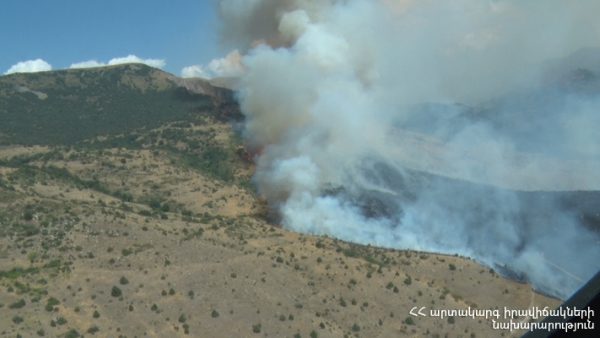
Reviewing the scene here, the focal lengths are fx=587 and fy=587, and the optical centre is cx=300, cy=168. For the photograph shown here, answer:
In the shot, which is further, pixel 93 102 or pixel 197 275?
pixel 93 102

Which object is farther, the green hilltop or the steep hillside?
the green hilltop

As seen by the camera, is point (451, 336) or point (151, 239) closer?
point (451, 336)

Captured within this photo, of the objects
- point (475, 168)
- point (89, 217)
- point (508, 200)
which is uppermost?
point (475, 168)

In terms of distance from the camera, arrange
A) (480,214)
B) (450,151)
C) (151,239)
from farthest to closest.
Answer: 1. (450,151)
2. (480,214)
3. (151,239)

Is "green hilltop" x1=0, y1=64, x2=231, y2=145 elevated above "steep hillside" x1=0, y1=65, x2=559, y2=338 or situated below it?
above

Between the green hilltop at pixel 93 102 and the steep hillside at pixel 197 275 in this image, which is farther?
the green hilltop at pixel 93 102

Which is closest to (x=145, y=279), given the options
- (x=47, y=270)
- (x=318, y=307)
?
(x=47, y=270)

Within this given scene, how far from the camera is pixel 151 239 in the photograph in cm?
3897

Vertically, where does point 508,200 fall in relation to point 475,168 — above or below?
below

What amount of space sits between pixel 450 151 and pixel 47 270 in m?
62.9

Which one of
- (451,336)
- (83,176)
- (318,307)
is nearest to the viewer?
(451,336)

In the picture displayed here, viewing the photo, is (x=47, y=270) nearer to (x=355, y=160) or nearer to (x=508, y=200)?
(x=355, y=160)

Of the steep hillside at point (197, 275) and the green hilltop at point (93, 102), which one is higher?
the green hilltop at point (93, 102)

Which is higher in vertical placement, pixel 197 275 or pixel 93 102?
pixel 93 102
